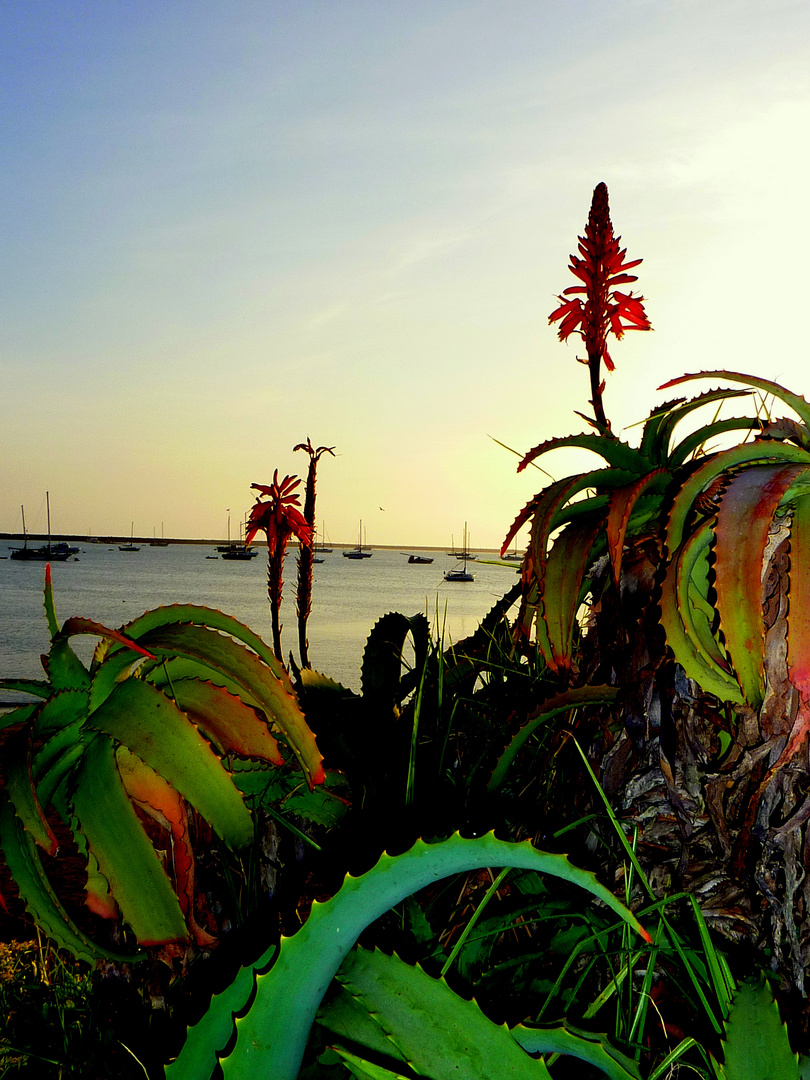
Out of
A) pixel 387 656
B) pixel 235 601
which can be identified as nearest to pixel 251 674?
pixel 387 656

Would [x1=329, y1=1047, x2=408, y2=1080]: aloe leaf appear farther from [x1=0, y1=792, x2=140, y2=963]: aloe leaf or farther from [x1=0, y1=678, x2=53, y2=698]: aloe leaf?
[x1=0, y1=678, x2=53, y2=698]: aloe leaf

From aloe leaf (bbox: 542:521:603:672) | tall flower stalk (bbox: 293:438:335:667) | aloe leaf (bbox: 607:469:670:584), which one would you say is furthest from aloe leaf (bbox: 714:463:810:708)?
tall flower stalk (bbox: 293:438:335:667)

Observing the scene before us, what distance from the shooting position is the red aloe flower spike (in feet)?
5.84

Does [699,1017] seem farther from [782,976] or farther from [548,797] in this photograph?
[548,797]

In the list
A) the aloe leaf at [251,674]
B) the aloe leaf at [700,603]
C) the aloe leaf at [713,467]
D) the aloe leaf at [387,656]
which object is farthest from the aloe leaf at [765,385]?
the aloe leaf at [387,656]

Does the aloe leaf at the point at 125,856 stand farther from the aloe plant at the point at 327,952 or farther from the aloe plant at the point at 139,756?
the aloe plant at the point at 327,952

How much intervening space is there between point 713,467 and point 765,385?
11 centimetres

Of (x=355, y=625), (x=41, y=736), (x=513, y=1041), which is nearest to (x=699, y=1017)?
(x=513, y=1041)

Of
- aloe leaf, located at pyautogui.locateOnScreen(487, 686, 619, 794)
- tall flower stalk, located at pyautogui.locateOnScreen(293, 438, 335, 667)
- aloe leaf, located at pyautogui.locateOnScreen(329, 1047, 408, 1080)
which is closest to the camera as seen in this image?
aloe leaf, located at pyautogui.locateOnScreen(329, 1047, 408, 1080)

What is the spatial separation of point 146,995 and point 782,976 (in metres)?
0.70

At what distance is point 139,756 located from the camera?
752mm

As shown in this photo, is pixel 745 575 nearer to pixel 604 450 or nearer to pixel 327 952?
pixel 604 450

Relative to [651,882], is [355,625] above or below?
below

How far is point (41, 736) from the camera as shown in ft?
2.74
